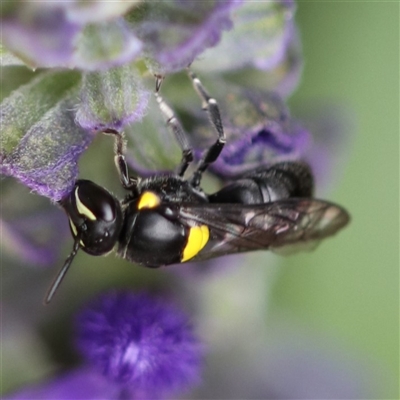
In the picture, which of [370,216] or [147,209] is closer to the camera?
[147,209]

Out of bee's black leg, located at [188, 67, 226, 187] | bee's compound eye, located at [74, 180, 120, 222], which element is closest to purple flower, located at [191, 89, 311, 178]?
bee's black leg, located at [188, 67, 226, 187]

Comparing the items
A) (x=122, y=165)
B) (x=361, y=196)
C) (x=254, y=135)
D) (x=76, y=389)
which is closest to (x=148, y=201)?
(x=122, y=165)

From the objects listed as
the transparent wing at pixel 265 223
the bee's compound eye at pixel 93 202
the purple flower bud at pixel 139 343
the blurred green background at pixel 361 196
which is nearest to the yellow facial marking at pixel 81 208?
the bee's compound eye at pixel 93 202

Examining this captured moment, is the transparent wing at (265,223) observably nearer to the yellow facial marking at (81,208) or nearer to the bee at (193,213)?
the bee at (193,213)

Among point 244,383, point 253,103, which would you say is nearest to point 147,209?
point 253,103

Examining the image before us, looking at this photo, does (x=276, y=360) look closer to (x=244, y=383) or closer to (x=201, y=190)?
(x=244, y=383)

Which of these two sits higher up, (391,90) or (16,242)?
(391,90)
